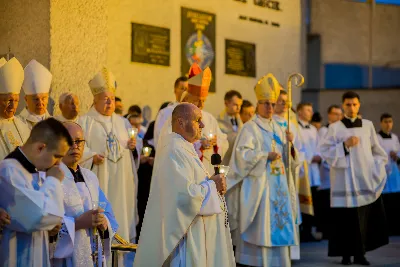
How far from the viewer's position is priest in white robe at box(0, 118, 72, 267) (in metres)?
4.97

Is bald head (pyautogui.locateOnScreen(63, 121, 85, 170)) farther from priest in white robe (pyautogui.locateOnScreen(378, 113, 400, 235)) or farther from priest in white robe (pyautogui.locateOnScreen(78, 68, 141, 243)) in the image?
priest in white robe (pyautogui.locateOnScreen(378, 113, 400, 235))

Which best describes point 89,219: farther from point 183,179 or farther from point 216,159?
point 216,159

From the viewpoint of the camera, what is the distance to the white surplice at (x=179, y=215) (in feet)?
21.3

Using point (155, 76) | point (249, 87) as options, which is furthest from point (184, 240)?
point (249, 87)

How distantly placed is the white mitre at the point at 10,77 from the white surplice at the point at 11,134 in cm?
28

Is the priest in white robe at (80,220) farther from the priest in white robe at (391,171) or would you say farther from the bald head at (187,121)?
the priest in white robe at (391,171)

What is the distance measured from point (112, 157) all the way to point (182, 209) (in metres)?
3.08

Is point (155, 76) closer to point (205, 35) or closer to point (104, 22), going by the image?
point (205, 35)

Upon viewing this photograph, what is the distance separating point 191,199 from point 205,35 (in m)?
8.34

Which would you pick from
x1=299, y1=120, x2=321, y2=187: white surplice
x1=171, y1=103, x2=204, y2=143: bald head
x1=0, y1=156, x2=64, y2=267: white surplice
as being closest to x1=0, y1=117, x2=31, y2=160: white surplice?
x1=171, y1=103, x2=204, y2=143: bald head

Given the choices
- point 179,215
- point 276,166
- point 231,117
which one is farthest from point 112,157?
point 179,215

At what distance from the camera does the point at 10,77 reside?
7617 mm

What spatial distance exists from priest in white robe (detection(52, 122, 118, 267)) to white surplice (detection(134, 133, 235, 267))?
1.46 feet

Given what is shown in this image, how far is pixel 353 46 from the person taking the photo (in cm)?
1964
